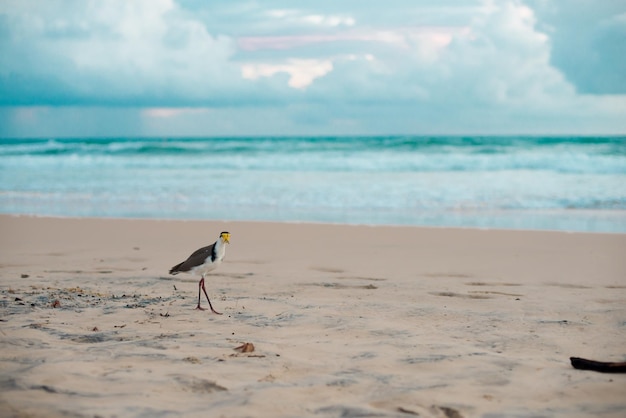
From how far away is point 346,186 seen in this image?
62.6 ft

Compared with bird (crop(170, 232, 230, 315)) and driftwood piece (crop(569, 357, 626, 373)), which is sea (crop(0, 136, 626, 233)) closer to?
bird (crop(170, 232, 230, 315))

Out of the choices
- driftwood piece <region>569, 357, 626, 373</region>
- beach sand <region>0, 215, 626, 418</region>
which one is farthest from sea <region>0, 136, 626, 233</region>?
driftwood piece <region>569, 357, 626, 373</region>

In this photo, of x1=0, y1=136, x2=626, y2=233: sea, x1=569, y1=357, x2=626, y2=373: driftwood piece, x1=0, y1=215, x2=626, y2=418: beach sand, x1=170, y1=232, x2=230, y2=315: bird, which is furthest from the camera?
x1=0, y1=136, x2=626, y2=233: sea

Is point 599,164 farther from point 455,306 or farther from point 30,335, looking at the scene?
point 30,335

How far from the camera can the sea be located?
42.9 ft

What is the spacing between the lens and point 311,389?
3.58 metres

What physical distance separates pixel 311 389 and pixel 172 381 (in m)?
0.73

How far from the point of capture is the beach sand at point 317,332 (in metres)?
3.46

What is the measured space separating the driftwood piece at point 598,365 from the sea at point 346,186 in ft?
23.8

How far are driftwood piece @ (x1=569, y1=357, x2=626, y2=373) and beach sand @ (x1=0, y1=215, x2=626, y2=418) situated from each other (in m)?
0.05

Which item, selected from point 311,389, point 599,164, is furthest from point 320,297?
point 599,164

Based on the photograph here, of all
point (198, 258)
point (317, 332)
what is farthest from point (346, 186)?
point (317, 332)

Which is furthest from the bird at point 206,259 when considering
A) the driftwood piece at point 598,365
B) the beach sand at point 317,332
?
the driftwood piece at point 598,365

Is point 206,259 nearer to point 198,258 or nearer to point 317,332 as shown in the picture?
point 198,258
